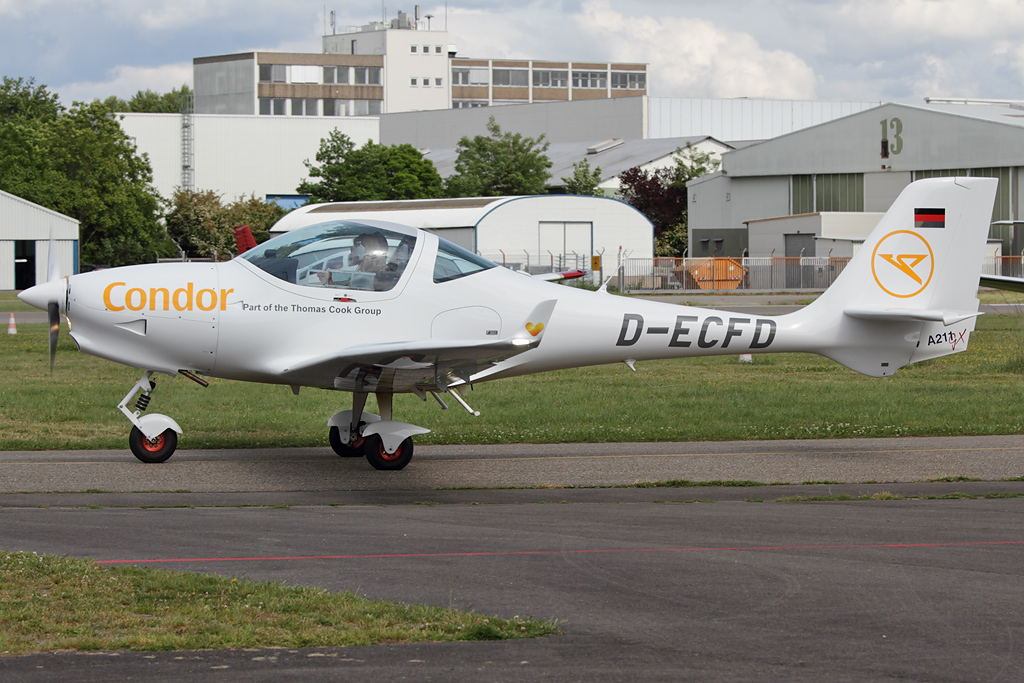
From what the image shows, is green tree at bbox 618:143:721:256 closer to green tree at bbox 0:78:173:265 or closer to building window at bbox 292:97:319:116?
green tree at bbox 0:78:173:265

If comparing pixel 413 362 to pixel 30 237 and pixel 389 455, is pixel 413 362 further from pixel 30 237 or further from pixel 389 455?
pixel 30 237

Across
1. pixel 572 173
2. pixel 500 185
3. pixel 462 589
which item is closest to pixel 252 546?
pixel 462 589

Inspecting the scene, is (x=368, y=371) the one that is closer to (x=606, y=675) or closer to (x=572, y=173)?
(x=606, y=675)

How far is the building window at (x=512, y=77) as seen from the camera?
161625mm

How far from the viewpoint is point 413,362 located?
33.7ft

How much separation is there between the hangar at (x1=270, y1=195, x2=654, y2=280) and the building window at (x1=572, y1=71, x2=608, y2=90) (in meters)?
113

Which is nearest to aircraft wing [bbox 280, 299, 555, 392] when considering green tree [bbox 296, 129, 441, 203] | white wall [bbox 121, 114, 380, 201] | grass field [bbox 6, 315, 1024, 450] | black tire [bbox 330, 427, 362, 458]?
black tire [bbox 330, 427, 362, 458]

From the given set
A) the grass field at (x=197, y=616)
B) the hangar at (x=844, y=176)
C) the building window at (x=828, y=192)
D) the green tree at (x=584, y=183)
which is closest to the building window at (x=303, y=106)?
the green tree at (x=584, y=183)

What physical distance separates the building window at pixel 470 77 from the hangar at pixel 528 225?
108716mm

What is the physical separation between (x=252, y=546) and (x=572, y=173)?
7793 centimetres

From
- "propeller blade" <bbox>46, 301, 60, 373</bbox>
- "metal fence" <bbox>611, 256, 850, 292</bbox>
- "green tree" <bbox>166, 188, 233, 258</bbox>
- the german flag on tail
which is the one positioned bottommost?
"propeller blade" <bbox>46, 301, 60, 373</bbox>

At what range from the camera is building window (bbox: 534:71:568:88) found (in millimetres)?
163250

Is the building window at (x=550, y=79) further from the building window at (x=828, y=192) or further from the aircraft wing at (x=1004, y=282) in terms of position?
the aircraft wing at (x=1004, y=282)

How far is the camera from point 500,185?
76.4 meters
